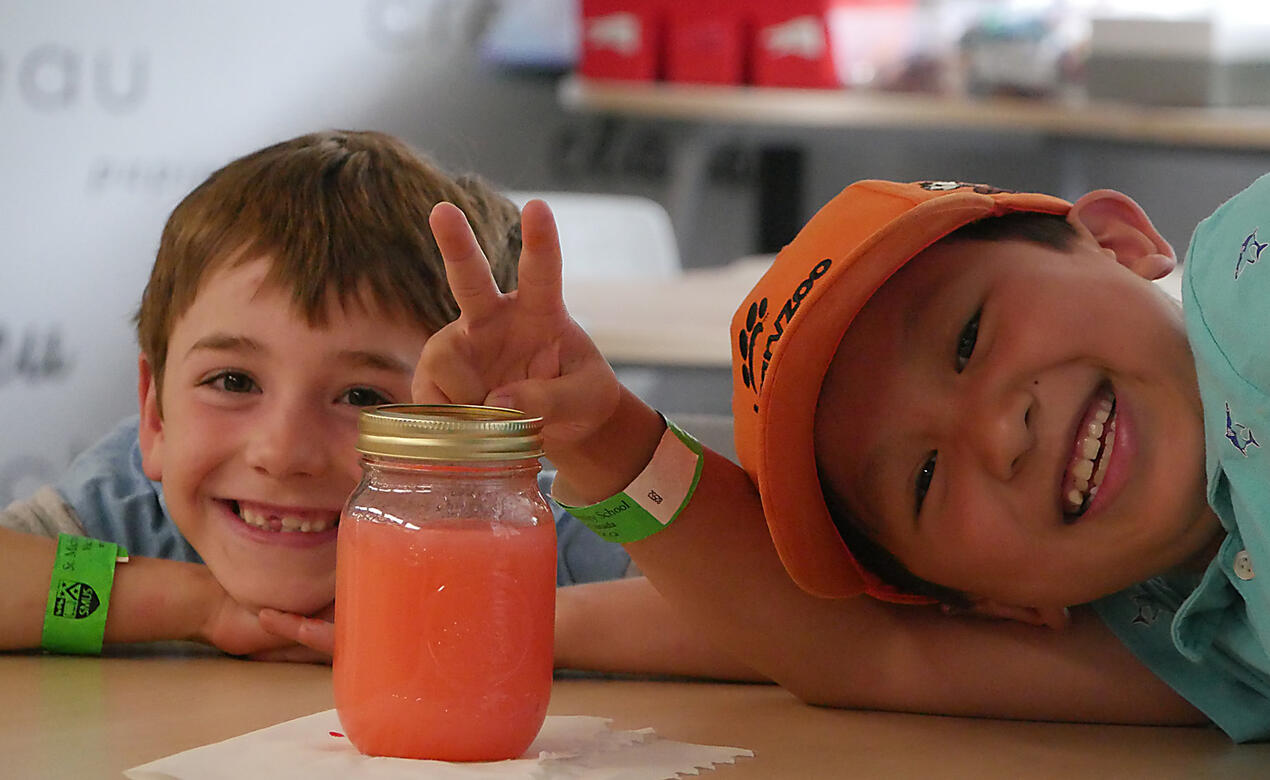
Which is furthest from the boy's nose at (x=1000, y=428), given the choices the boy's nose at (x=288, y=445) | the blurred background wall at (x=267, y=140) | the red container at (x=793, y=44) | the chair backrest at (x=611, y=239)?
the red container at (x=793, y=44)

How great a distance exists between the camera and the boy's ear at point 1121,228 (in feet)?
3.40

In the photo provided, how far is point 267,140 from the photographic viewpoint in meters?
2.45

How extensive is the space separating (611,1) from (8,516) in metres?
3.02

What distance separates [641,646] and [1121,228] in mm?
452

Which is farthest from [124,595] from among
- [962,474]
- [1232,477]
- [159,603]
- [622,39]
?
[622,39]

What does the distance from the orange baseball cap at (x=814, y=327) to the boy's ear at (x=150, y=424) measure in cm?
46

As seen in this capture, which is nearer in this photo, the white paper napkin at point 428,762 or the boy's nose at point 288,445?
the white paper napkin at point 428,762

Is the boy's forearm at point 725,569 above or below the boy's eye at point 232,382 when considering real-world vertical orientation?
below

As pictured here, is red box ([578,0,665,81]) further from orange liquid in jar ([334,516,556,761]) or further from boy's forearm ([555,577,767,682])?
orange liquid in jar ([334,516,556,761])

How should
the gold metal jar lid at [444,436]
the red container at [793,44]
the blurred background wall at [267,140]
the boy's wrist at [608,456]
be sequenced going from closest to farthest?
the gold metal jar lid at [444,436]
the boy's wrist at [608,456]
the blurred background wall at [267,140]
the red container at [793,44]

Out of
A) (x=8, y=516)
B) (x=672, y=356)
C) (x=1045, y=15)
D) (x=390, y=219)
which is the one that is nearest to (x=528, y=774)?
(x=390, y=219)

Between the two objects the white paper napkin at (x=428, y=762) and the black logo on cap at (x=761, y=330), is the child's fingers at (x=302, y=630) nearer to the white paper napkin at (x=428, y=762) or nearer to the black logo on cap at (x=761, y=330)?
the white paper napkin at (x=428, y=762)

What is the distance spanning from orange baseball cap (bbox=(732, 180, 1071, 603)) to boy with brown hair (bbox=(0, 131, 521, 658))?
0.26 m

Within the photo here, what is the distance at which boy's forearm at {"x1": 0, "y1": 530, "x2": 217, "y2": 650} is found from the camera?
971 millimetres
